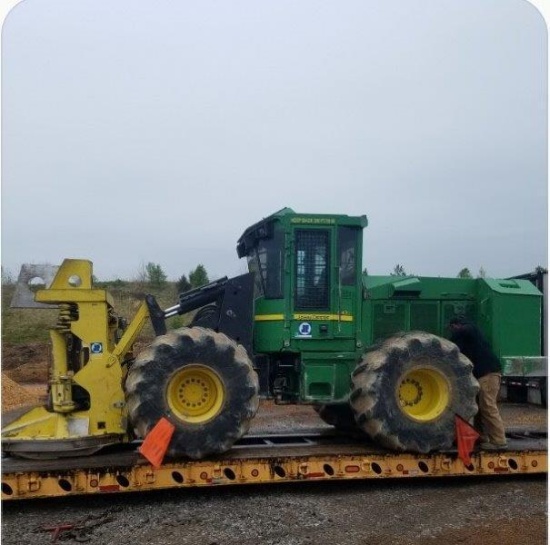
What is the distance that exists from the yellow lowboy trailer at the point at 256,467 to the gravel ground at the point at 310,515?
21 cm

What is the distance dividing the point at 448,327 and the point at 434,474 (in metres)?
2.11

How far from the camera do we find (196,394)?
24.2ft

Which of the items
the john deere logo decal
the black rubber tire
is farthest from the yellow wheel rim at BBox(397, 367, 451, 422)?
the john deere logo decal

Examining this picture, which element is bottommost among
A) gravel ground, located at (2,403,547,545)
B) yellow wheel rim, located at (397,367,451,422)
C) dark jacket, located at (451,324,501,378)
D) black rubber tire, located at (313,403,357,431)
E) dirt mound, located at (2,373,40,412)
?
dirt mound, located at (2,373,40,412)

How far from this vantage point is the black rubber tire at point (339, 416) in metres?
9.07

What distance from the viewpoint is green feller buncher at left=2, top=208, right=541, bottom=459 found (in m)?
7.15

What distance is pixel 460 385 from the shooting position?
7.80 m

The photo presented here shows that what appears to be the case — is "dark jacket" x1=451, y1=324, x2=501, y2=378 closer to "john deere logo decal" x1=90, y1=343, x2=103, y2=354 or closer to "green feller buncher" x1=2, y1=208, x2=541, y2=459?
"green feller buncher" x1=2, y1=208, x2=541, y2=459

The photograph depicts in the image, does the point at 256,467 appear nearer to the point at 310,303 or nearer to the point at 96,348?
the point at 310,303

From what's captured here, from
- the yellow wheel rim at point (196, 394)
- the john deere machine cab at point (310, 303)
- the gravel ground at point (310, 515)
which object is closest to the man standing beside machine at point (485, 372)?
the gravel ground at point (310, 515)

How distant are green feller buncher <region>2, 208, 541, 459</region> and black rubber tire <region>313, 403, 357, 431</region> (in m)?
0.11

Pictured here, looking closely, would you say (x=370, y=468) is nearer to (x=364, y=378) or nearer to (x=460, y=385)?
(x=364, y=378)

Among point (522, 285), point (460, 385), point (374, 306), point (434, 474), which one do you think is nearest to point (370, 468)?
point (434, 474)

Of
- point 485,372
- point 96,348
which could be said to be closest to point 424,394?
point 485,372
